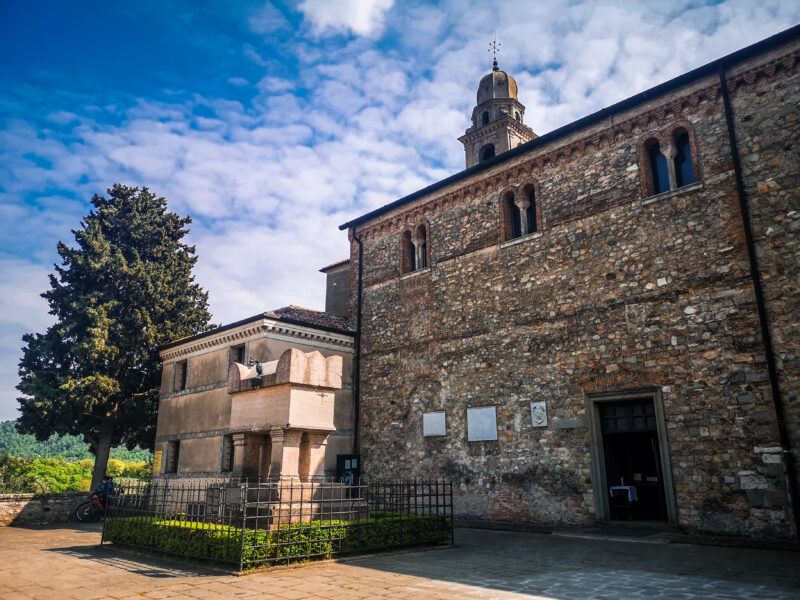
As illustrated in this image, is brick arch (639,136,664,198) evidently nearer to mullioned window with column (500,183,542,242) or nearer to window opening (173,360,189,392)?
mullioned window with column (500,183,542,242)

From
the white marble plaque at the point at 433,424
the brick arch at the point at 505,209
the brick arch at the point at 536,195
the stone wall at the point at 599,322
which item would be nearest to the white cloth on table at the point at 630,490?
the stone wall at the point at 599,322

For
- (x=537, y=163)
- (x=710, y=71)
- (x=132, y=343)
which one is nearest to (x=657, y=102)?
(x=710, y=71)

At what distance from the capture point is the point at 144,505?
38.0ft

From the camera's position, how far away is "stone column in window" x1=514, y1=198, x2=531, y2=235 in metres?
15.6

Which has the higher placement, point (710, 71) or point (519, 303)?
point (710, 71)

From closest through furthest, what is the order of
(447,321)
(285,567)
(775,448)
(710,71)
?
(285,567) → (775,448) → (710,71) → (447,321)

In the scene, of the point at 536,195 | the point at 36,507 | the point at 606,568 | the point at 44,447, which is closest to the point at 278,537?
the point at 606,568

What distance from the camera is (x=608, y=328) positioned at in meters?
13.1

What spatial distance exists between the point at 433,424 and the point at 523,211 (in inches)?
258

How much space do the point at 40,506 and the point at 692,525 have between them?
59.8ft

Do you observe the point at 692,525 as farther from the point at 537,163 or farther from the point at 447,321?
the point at 537,163

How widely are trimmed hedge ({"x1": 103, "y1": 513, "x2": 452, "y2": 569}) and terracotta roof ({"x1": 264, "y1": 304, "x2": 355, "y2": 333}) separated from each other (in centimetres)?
875

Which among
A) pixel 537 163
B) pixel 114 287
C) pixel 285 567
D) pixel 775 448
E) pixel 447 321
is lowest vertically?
pixel 285 567

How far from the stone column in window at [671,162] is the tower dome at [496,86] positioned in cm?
1458
